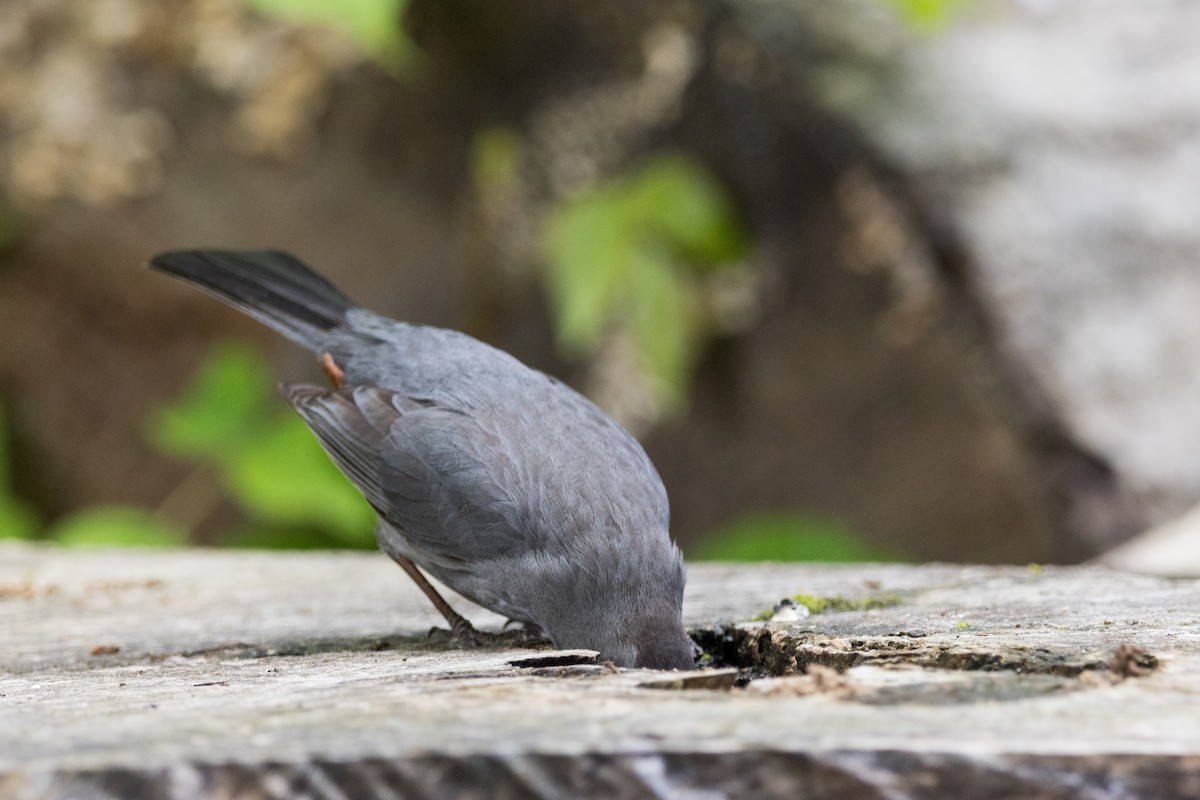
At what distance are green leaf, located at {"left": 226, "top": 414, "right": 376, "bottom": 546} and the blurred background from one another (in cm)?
1

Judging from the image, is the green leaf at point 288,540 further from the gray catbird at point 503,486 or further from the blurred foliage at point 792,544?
the gray catbird at point 503,486

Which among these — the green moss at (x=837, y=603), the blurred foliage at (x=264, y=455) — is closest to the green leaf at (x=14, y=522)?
the blurred foliage at (x=264, y=455)

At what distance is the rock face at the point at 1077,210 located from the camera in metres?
4.95

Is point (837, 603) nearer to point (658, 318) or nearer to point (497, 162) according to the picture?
point (658, 318)

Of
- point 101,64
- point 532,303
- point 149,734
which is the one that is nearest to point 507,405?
point 149,734

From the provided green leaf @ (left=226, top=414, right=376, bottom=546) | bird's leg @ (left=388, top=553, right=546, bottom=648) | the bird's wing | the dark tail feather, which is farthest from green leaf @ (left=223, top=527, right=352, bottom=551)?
bird's leg @ (left=388, top=553, right=546, bottom=648)

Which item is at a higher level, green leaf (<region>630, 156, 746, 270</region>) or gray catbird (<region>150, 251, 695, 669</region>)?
green leaf (<region>630, 156, 746, 270</region>)

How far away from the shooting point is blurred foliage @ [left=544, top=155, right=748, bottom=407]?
5.16 meters

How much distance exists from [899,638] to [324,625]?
120 cm

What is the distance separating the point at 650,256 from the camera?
5301 millimetres

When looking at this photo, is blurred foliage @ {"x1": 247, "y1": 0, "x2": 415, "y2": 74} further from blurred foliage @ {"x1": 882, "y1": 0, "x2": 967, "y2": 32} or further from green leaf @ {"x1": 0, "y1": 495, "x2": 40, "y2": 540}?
green leaf @ {"x1": 0, "y1": 495, "x2": 40, "y2": 540}

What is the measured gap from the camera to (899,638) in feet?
6.00

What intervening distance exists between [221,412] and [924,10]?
321 centimetres

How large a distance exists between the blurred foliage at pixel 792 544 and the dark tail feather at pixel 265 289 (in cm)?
249
